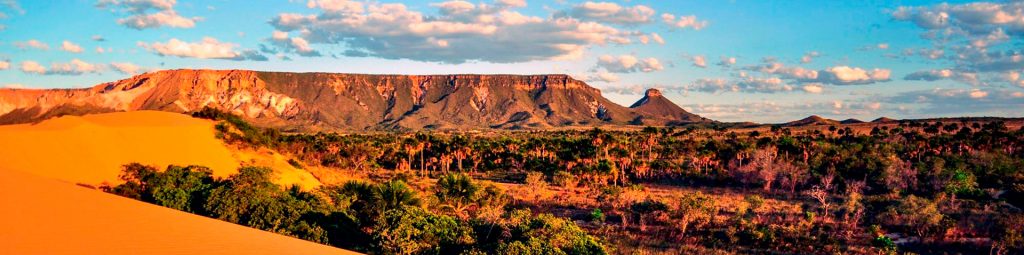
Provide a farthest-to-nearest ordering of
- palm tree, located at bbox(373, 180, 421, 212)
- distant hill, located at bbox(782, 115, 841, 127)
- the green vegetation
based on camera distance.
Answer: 1. distant hill, located at bbox(782, 115, 841, 127)
2. palm tree, located at bbox(373, 180, 421, 212)
3. the green vegetation

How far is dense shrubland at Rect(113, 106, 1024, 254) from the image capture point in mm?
18344

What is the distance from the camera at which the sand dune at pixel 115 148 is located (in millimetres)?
27438

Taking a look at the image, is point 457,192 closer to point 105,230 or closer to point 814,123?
point 105,230

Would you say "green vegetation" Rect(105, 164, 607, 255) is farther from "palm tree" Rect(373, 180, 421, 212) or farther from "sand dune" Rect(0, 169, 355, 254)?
"sand dune" Rect(0, 169, 355, 254)

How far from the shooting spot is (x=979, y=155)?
169 ft

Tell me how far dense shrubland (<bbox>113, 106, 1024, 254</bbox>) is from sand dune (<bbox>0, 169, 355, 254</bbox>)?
3600mm

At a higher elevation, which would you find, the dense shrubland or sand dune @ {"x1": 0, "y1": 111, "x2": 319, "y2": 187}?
sand dune @ {"x1": 0, "y1": 111, "x2": 319, "y2": 187}

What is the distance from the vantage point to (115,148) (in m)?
31.5

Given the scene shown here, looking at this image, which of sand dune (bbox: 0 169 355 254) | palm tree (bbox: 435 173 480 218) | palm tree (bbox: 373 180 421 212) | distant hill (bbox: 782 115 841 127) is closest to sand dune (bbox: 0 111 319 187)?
palm tree (bbox: 435 173 480 218)

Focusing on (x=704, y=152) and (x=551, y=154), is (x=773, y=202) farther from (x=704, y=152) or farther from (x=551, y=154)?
(x=551, y=154)

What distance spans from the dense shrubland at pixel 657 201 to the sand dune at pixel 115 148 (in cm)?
232

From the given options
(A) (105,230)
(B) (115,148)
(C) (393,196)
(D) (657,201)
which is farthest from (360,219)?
(B) (115,148)

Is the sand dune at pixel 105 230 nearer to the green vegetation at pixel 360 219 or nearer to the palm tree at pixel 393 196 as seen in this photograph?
the green vegetation at pixel 360 219

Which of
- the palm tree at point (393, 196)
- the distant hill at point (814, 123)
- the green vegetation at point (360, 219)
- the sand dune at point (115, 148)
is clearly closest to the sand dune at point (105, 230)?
the green vegetation at point (360, 219)
